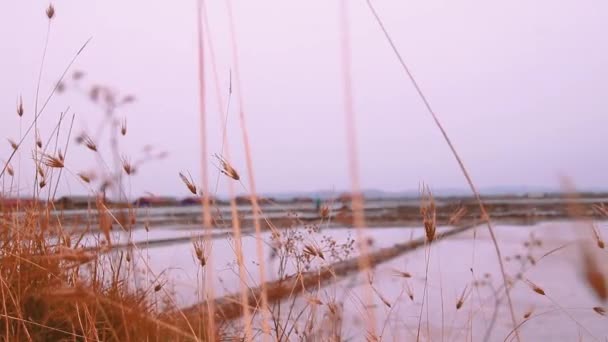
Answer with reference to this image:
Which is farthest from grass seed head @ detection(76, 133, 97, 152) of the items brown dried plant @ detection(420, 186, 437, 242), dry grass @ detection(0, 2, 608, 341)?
brown dried plant @ detection(420, 186, 437, 242)

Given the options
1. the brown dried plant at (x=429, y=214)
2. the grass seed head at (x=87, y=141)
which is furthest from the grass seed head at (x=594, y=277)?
the grass seed head at (x=87, y=141)

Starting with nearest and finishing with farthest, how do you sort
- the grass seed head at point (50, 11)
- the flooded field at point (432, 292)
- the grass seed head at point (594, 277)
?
the grass seed head at point (594, 277)
the flooded field at point (432, 292)
the grass seed head at point (50, 11)

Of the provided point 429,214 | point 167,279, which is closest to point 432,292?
point 167,279

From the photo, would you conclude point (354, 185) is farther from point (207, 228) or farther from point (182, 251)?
point (182, 251)

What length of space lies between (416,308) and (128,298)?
1.84 meters

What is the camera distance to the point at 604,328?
311 centimetres

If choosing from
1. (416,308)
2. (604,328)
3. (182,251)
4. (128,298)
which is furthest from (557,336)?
(182,251)

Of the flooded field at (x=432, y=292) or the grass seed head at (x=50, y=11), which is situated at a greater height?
the grass seed head at (x=50, y=11)

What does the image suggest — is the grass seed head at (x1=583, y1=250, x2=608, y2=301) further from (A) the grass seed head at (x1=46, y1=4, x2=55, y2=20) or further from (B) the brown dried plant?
(A) the grass seed head at (x1=46, y1=4, x2=55, y2=20)

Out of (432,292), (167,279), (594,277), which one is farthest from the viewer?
(432,292)

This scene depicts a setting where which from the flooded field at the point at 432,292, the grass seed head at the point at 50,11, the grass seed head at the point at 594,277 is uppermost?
the grass seed head at the point at 50,11

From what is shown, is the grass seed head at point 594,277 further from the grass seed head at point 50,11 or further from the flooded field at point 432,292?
the grass seed head at point 50,11

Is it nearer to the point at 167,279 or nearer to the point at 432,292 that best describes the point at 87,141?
the point at 167,279

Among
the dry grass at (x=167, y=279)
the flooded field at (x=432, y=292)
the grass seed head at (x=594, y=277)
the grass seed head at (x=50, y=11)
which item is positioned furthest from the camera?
the grass seed head at (x=50, y=11)
